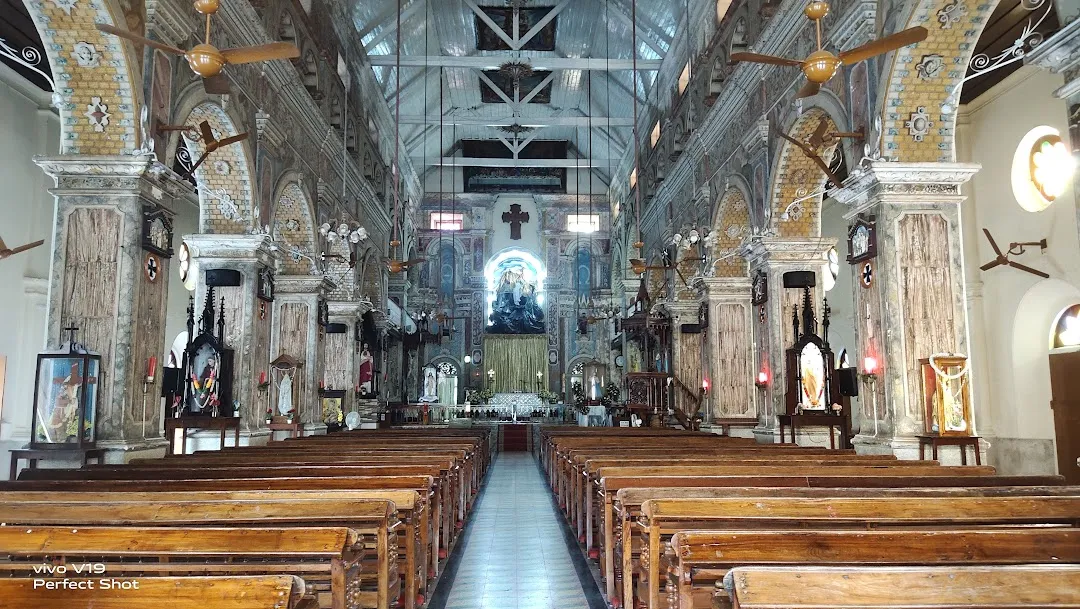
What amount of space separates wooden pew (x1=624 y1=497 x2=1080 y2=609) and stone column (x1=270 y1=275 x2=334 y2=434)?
1205 centimetres

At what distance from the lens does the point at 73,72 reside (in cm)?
763

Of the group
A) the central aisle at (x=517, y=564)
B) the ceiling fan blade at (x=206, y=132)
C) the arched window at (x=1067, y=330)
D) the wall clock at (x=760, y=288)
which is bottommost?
the central aisle at (x=517, y=564)

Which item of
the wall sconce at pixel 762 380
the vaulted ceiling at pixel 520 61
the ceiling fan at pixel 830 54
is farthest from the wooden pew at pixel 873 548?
the vaulted ceiling at pixel 520 61

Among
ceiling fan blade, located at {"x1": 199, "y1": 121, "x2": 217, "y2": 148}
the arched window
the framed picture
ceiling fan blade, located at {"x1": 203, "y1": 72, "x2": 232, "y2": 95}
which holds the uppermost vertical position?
ceiling fan blade, located at {"x1": 199, "y1": 121, "x2": 217, "y2": 148}

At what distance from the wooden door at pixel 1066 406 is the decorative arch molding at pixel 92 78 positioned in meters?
12.3

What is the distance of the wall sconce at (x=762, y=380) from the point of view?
12188 mm

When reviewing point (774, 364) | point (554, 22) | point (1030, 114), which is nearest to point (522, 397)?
point (554, 22)

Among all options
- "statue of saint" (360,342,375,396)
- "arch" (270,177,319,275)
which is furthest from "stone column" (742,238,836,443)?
"statue of saint" (360,342,375,396)

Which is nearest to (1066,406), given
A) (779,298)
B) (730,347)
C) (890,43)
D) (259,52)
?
(779,298)

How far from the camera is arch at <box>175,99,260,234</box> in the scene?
1068 cm

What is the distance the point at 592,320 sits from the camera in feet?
75.6

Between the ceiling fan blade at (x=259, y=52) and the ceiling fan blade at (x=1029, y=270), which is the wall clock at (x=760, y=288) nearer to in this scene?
the ceiling fan blade at (x=1029, y=270)

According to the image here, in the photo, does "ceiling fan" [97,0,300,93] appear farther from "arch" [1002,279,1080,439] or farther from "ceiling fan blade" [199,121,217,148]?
"arch" [1002,279,1080,439]

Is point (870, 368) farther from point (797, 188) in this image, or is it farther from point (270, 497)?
point (270, 497)
